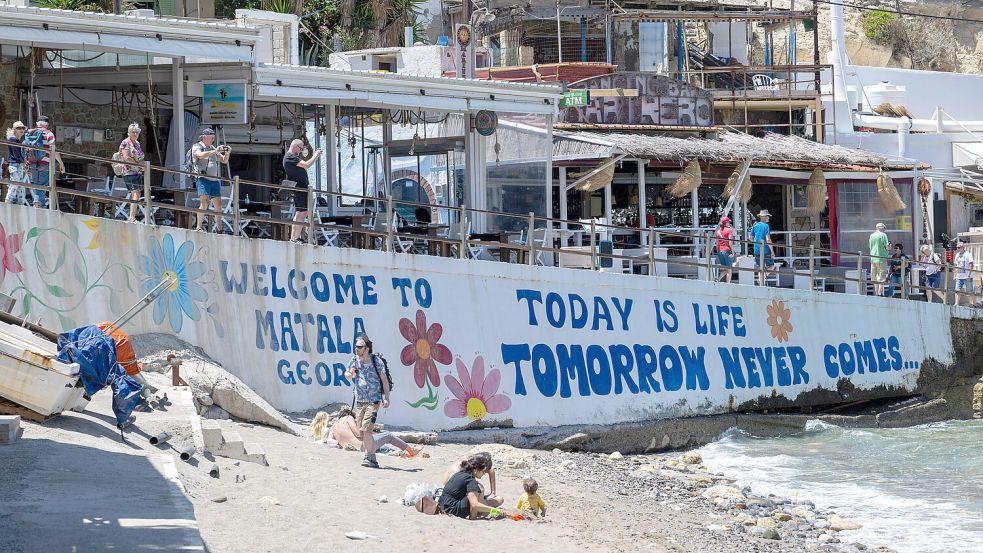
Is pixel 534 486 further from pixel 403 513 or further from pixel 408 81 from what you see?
pixel 408 81

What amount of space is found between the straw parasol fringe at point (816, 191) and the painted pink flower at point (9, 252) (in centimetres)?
1726

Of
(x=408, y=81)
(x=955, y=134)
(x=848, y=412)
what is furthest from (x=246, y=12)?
A: (x=955, y=134)

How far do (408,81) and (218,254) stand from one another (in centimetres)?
509

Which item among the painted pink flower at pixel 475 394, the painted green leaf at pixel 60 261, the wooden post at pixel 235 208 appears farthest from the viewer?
the painted pink flower at pixel 475 394

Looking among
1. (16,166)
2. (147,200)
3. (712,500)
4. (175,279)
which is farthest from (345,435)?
(16,166)

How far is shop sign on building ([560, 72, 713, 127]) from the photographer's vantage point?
26594 millimetres

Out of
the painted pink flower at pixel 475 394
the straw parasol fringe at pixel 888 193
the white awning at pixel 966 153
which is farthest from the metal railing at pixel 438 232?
the white awning at pixel 966 153

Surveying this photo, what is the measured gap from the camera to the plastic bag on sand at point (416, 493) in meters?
12.4

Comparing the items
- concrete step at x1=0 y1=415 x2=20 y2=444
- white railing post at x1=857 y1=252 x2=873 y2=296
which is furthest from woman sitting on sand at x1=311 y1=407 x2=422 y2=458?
white railing post at x1=857 y1=252 x2=873 y2=296

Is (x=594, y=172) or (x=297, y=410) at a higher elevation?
(x=594, y=172)

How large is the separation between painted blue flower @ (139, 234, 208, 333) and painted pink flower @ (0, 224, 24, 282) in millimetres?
1363

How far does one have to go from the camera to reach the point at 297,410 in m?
16.6

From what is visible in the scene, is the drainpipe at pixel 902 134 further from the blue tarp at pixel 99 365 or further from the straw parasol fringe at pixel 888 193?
the blue tarp at pixel 99 365

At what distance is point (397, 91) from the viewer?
2002 cm
